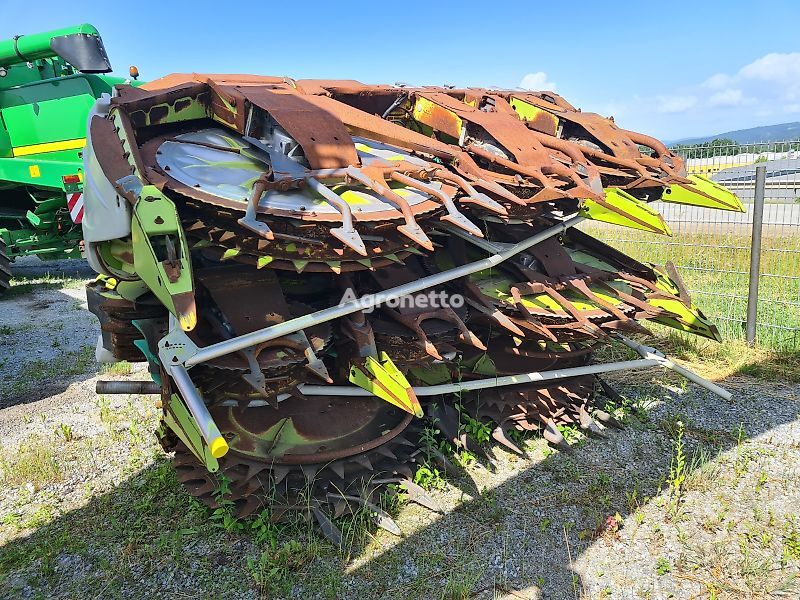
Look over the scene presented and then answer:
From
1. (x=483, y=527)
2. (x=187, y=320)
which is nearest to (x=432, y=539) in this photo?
(x=483, y=527)

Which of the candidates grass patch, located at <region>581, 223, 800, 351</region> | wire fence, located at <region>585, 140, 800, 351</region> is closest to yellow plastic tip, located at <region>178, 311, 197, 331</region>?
wire fence, located at <region>585, 140, 800, 351</region>

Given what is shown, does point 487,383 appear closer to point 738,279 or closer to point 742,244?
point 738,279

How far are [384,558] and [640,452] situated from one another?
5.82 feet

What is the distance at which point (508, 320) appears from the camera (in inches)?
126

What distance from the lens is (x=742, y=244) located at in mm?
6160

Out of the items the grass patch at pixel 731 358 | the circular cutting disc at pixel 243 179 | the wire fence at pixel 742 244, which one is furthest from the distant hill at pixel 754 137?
the circular cutting disc at pixel 243 179

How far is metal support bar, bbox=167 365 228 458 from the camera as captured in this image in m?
2.09

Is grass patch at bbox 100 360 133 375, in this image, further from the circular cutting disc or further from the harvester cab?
the circular cutting disc

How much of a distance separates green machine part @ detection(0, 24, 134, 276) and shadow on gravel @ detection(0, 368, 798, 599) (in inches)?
198

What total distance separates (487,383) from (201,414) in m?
1.77

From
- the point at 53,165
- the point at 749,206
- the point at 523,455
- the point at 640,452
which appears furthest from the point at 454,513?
the point at 53,165

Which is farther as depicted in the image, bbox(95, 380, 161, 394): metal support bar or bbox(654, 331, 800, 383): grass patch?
bbox(654, 331, 800, 383): grass patch

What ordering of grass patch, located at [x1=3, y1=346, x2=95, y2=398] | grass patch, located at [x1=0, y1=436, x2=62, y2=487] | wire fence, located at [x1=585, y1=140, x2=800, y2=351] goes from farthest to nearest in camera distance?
wire fence, located at [x1=585, y1=140, x2=800, y2=351], grass patch, located at [x1=3, y1=346, x2=95, y2=398], grass patch, located at [x1=0, y1=436, x2=62, y2=487]

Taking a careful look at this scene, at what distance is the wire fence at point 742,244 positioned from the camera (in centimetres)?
527
